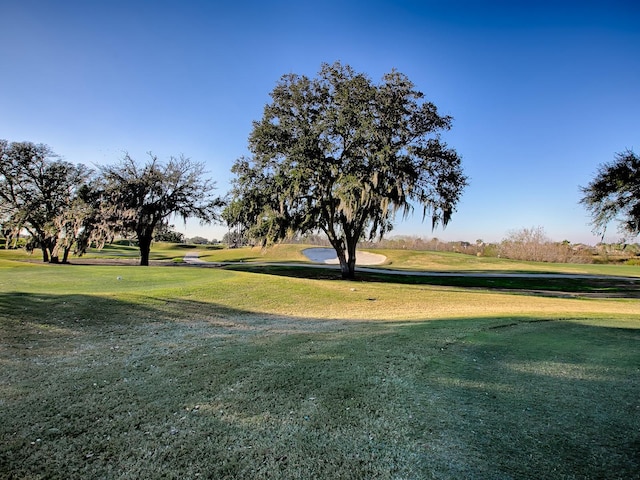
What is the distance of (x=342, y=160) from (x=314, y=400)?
55.7 feet

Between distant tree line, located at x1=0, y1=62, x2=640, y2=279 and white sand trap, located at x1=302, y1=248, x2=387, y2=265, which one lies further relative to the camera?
white sand trap, located at x1=302, y1=248, x2=387, y2=265

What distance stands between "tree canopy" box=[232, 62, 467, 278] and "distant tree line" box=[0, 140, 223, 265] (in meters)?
8.66

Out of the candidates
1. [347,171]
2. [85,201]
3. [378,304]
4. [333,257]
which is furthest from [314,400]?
[333,257]

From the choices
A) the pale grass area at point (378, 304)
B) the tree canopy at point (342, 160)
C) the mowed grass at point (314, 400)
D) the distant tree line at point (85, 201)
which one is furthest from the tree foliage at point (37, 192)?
the mowed grass at point (314, 400)

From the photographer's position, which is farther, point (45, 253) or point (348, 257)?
point (45, 253)

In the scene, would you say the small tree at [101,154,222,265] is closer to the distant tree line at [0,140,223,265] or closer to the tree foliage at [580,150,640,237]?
the distant tree line at [0,140,223,265]

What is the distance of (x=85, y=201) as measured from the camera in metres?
25.8

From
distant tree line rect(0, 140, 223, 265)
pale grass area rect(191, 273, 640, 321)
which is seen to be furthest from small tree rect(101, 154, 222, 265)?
pale grass area rect(191, 273, 640, 321)

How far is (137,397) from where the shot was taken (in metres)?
3.62

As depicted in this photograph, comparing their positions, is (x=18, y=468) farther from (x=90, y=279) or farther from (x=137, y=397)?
(x=90, y=279)

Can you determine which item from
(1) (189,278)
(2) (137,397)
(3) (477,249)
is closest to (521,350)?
(2) (137,397)

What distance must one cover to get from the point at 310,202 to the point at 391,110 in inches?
257

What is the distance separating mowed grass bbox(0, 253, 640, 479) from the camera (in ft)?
8.36

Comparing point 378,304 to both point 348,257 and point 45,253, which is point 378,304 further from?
point 45,253
